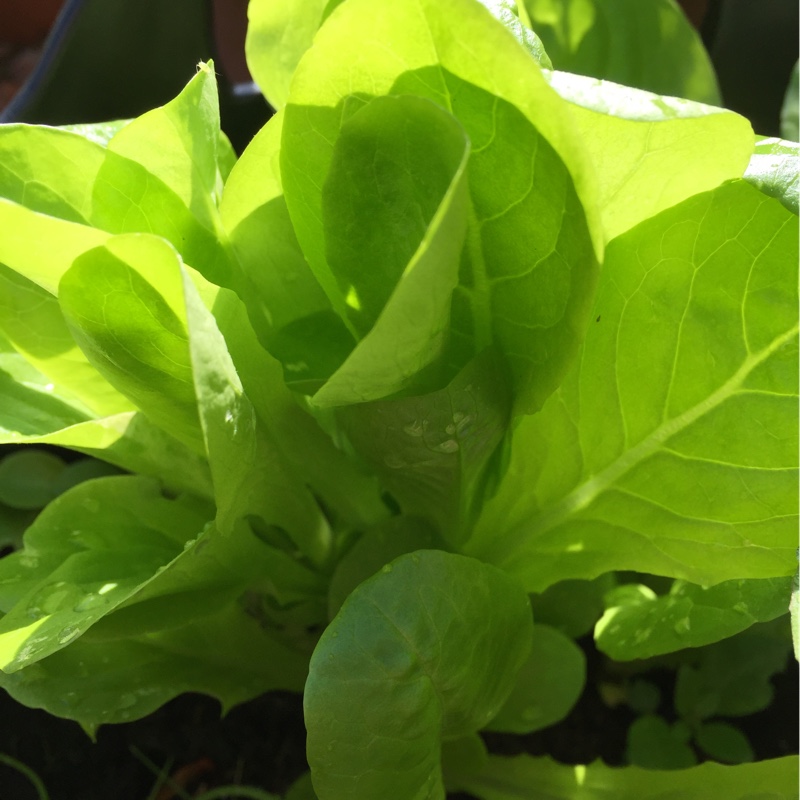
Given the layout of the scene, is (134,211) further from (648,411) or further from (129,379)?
(648,411)

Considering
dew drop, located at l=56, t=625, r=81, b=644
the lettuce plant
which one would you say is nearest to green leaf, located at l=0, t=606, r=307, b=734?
the lettuce plant

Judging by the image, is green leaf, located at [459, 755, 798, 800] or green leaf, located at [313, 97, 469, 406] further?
green leaf, located at [459, 755, 798, 800]

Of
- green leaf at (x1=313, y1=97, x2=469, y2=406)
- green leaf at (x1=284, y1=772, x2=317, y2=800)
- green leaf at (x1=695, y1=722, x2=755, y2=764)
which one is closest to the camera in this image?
green leaf at (x1=313, y1=97, x2=469, y2=406)

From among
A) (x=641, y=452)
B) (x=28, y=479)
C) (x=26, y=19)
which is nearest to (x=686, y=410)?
(x=641, y=452)

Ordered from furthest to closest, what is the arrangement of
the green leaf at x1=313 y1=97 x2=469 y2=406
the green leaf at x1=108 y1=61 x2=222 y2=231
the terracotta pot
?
the terracotta pot
the green leaf at x1=108 y1=61 x2=222 y2=231
the green leaf at x1=313 y1=97 x2=469 y2=406

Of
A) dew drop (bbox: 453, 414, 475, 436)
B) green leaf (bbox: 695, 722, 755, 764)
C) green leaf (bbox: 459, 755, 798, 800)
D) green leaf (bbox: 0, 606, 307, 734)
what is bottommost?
green leaf (bbox: 695, 722, 755, 764)

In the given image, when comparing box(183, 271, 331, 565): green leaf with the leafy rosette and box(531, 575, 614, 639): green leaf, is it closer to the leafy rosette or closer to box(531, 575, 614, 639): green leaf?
the leafy rosette

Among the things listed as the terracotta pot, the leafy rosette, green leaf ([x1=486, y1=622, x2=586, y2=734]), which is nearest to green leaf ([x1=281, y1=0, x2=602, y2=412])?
the leafy rosette

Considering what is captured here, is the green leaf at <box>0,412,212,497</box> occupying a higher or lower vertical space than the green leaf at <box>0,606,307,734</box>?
higher
